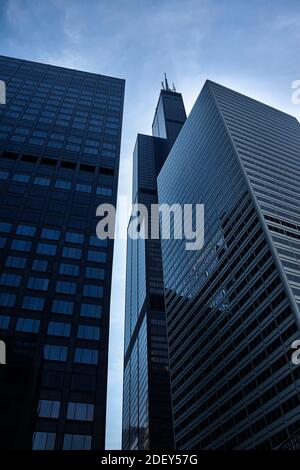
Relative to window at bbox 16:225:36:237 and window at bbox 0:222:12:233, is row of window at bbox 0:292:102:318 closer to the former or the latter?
window at bbox 16:225:36:237

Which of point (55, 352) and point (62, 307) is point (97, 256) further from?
point (55, 352)

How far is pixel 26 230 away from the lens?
7769 cm

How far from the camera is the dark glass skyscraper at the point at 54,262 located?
172 ft

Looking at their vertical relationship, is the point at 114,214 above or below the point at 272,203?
below

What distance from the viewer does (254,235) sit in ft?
295

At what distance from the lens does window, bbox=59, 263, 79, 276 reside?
2829 inches

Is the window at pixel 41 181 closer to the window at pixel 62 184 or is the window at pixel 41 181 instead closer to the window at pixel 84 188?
the window at pixel 62 184

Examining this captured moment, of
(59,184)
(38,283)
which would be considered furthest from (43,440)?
(59,184)

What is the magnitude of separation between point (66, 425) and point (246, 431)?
125 ft

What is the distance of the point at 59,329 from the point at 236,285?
43661mm

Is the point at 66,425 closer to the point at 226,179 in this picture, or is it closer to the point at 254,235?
the point at 254,235

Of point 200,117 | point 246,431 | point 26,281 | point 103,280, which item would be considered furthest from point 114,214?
point 200,117

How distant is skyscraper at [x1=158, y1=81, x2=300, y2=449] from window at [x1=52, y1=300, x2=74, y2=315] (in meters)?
35.8

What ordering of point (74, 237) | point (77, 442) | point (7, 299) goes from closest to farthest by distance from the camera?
point (77, 442) → point (7, 299) → point (74, 237)
